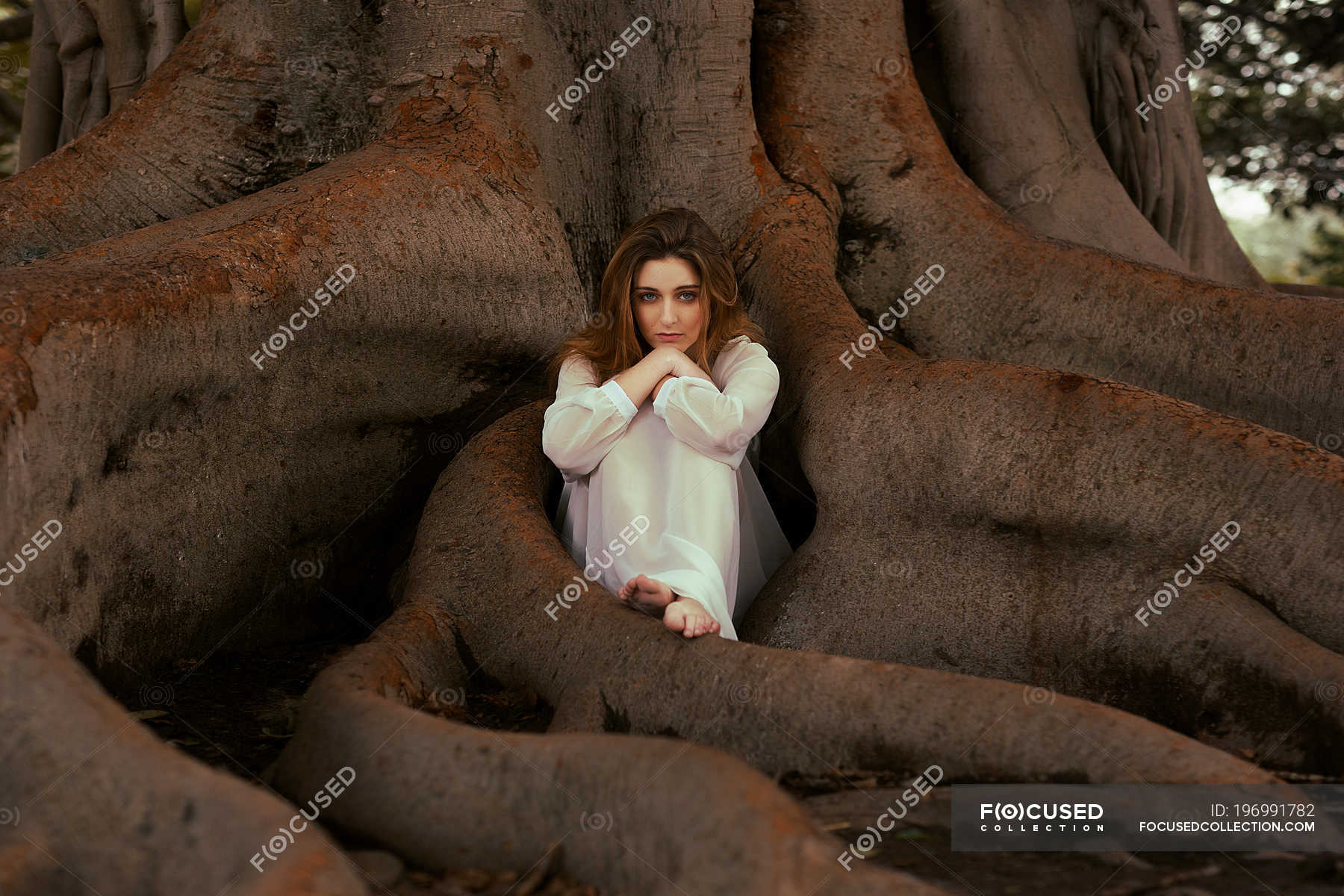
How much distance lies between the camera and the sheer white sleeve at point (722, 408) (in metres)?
3.15

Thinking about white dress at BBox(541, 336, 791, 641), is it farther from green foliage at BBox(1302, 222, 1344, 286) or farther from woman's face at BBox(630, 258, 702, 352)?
green foliage at BBox(1302, 222, 1344, 286)

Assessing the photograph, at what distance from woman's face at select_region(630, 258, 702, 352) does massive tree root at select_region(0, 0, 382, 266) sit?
1.49 meters

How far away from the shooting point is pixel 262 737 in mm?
2959

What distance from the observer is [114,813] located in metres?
1.81

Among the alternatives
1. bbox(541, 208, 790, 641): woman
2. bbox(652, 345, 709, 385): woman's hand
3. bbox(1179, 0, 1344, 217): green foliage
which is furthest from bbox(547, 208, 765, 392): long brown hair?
bbox(1179, 0, 1344, 217): green foliage

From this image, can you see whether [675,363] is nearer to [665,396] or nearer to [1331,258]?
[665,396]

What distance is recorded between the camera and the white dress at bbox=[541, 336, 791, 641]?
315cm

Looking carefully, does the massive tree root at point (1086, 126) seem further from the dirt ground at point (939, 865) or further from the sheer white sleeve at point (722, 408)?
the dirt ground at point (939, 865)

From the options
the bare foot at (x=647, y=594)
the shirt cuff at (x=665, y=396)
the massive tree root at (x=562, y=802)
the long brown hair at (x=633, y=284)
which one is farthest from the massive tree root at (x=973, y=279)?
the massive tree root at (x=562, y=802)

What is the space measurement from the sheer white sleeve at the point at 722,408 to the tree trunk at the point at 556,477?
10.0 inches

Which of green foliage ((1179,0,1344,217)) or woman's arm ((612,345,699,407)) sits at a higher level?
green foliage ((1179,0,1344,217))

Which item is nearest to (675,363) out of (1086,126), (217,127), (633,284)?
(633,284)

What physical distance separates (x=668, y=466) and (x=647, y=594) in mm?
524

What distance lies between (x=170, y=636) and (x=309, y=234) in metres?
1.24
